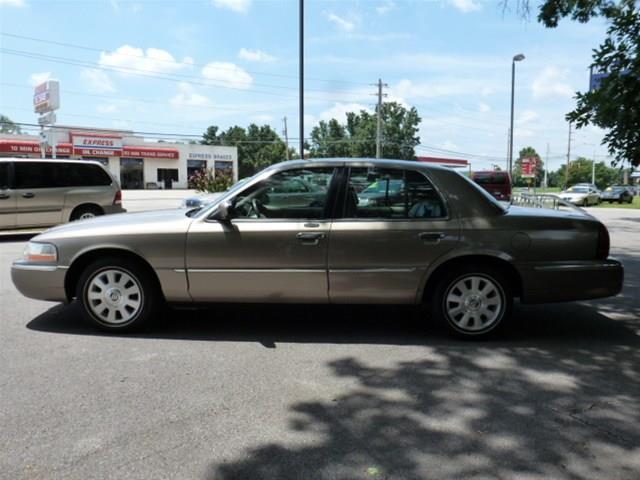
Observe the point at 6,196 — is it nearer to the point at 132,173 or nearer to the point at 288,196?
the point at 288,196

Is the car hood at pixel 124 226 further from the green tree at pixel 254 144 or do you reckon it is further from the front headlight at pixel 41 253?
the green tree at pixel 254 144

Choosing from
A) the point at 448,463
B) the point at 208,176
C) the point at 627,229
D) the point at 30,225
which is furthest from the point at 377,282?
the point at 208,176

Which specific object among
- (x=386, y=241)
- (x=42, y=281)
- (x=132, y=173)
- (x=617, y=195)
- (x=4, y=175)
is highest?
(x=132, y=173)

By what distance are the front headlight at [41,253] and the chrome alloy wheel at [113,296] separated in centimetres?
42

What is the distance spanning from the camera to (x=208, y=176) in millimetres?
21125

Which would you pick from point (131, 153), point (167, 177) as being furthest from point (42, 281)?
point (167, 177)

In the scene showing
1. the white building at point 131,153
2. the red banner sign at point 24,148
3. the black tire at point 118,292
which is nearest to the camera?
the black tire at point 118,292

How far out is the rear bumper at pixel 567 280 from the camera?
4.80 meters

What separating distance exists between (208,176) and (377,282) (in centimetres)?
1727

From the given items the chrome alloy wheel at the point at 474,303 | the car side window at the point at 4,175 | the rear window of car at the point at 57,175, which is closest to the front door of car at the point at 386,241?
the chrome alloy wheel at the point at 474,303

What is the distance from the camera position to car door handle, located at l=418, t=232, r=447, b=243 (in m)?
4.75

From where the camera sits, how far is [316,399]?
12.0ft

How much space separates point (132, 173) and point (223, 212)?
2087 inches

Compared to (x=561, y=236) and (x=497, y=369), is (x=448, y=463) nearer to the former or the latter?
(x=497, y=369)
